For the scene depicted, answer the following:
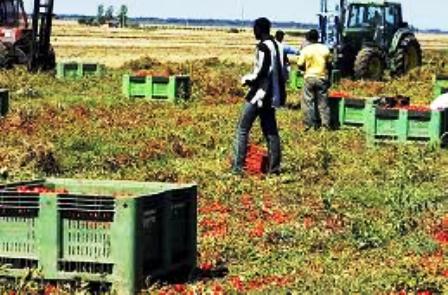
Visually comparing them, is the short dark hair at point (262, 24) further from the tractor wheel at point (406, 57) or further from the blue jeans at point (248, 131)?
the tractor wheel at point (406, 57)

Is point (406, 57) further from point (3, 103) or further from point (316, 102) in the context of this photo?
point (3, 103)

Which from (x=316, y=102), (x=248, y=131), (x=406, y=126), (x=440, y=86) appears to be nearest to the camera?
(x=248, y=131)

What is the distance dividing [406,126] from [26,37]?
18.9 m

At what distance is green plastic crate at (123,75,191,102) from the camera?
80.5ft

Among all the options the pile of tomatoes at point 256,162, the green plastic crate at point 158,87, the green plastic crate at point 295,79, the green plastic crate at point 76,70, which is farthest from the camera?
the green plastic crate at point 76,70

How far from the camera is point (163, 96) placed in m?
24.7

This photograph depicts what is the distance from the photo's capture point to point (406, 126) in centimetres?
1706

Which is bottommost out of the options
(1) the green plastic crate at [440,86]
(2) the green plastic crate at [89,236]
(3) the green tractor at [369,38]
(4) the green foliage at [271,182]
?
(4) the green foliage at [271,182]

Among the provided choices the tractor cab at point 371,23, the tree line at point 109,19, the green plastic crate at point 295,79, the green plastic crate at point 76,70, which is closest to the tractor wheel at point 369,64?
the tractor cab at point 371,23

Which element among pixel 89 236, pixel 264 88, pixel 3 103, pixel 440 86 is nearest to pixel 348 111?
pixel 440 86

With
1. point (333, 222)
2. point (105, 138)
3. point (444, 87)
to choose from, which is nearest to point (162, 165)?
point (105, 138)

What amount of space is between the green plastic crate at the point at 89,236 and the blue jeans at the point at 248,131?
5.88 m

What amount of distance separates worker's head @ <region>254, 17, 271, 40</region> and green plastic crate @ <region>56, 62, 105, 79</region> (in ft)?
57.0

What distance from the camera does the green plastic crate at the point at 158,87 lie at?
80.5ft
